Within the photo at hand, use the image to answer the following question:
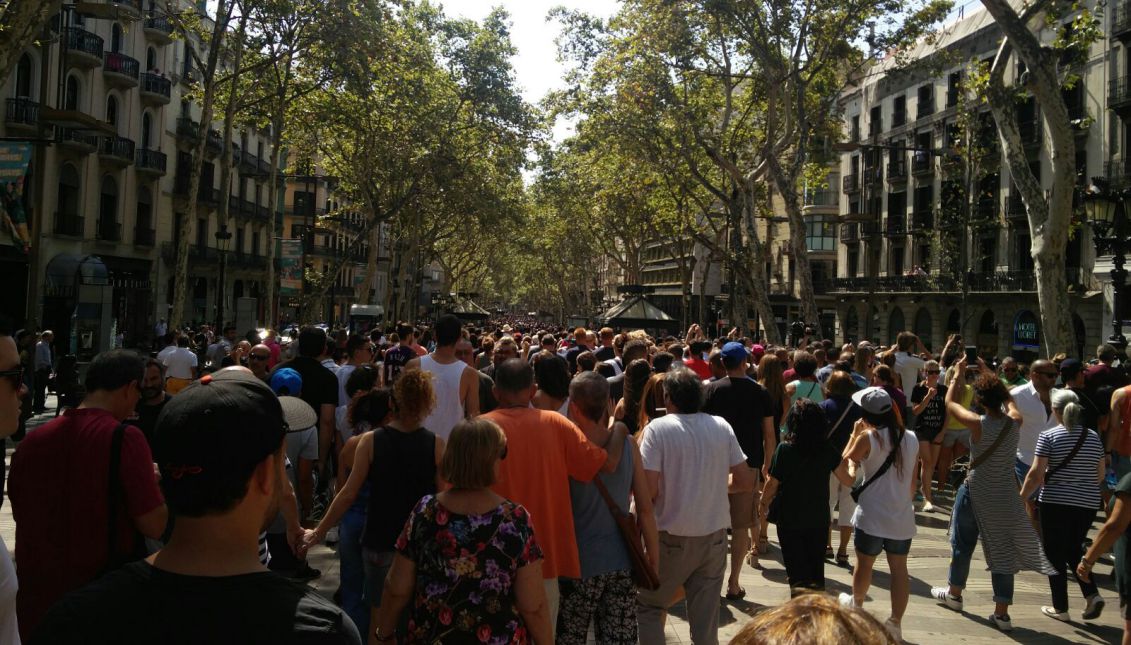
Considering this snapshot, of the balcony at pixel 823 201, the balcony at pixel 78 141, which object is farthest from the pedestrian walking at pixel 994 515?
the balcony at pixel 823 201

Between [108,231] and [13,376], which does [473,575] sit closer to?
[13,376]

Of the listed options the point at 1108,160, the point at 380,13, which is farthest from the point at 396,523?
the point at 1108,160

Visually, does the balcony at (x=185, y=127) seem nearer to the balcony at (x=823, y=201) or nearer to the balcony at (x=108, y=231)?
the balcony at (x=108, y=231)

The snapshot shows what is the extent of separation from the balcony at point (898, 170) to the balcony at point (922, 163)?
0.94 meters

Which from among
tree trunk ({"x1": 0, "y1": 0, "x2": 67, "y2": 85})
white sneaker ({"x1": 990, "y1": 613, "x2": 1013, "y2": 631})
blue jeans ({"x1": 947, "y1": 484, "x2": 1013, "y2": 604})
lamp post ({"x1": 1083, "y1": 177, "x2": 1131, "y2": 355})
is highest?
tree trunk ({"x1": 0, "y1": 0, "x2": 67, "y2": 85})

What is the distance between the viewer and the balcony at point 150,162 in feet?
111

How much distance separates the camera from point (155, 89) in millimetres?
34031

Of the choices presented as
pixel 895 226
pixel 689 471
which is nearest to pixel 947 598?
pixel 689 471

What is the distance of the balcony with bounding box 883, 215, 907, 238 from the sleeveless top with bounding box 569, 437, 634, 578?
40552 millimetres

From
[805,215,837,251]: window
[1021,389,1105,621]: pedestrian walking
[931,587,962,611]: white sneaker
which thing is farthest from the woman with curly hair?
[805,215,837,251]: window

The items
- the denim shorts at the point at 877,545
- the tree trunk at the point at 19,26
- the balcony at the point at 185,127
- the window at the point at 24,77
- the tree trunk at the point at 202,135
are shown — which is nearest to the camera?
the denim shorts at the point at 877,545

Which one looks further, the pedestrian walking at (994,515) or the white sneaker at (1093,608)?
the white sneaker at (1093,608)

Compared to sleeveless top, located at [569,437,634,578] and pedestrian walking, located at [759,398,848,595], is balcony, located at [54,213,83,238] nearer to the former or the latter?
pedestrian walking, located at [759,398,848,595]

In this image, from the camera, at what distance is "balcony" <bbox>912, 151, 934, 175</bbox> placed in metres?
39.6
